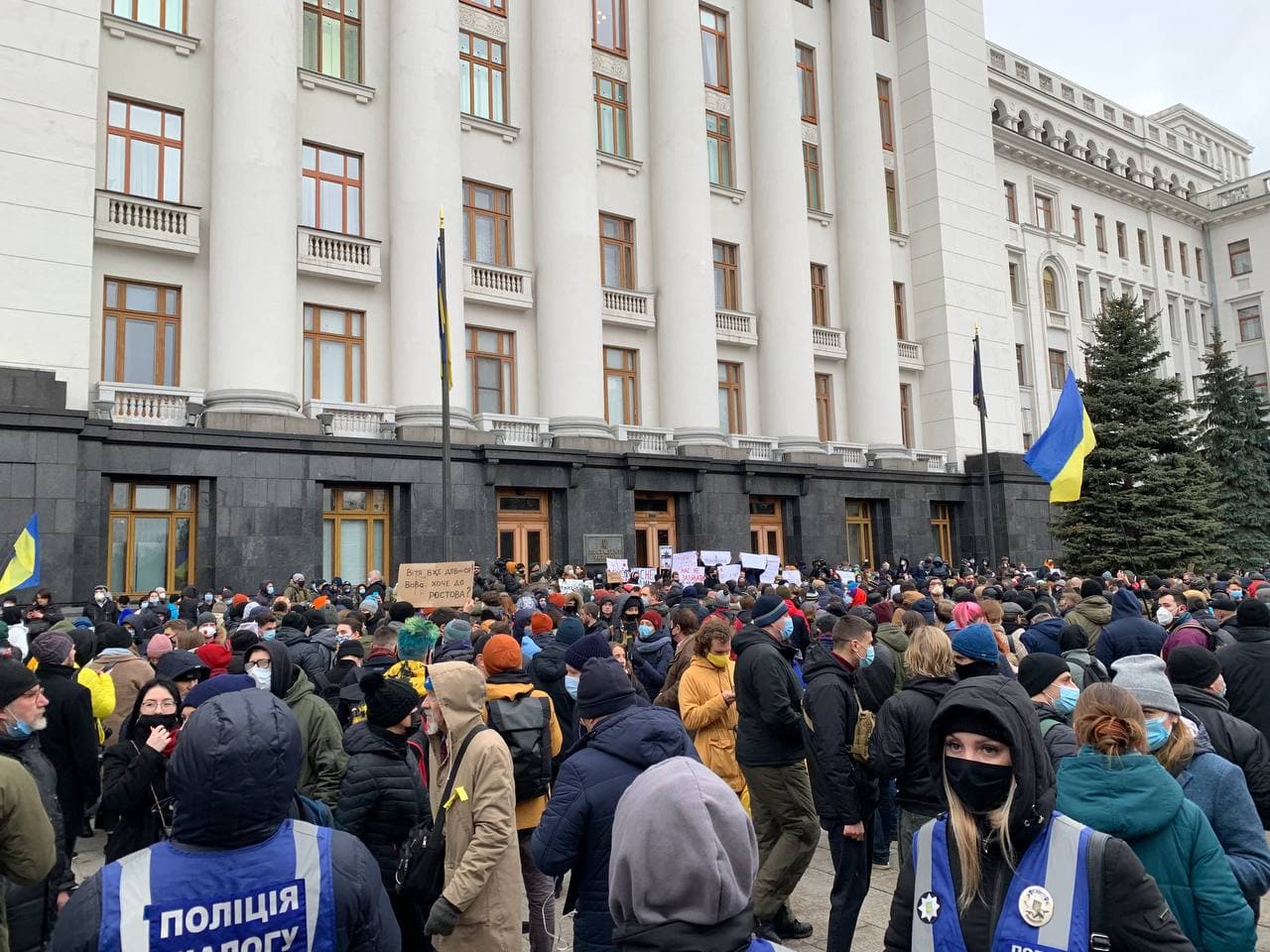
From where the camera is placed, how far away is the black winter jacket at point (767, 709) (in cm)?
543

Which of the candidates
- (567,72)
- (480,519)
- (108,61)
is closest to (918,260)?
(567,72)

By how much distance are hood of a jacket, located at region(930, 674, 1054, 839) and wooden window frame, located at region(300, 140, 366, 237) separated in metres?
22.5

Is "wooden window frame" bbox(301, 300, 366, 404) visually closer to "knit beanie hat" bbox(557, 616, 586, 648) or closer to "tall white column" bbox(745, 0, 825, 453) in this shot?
"tall white column" bbox(745, 0, 825, 453)

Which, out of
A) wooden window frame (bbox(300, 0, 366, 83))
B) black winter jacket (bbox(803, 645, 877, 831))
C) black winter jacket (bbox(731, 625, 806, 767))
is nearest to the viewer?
black winter jacket (bbox(803, 645, 877, 831))

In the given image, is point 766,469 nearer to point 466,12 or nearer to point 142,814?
point 466,12

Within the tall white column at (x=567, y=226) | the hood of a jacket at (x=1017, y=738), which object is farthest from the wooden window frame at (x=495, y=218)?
the hood of a jacket at (x=1017, y=738)

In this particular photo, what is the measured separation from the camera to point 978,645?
181 inches

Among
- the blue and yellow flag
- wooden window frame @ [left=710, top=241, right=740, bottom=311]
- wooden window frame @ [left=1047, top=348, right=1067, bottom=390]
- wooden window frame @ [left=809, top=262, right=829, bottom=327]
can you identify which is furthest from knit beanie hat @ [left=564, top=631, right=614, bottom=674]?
wooden window frame @ [left=1047, top=348, right=1067, bottom=390]

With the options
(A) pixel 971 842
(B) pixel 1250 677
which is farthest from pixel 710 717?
(A) pixel 971 842

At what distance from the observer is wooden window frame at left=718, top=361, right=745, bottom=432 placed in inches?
1158

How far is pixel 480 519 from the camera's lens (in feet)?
72.3

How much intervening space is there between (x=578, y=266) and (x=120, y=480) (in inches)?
480

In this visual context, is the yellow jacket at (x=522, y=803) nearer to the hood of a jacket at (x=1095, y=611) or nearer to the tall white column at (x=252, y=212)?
the hood of a jacket at (x=1095, y=611)

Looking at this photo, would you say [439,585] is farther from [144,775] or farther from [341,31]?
[341,31]
